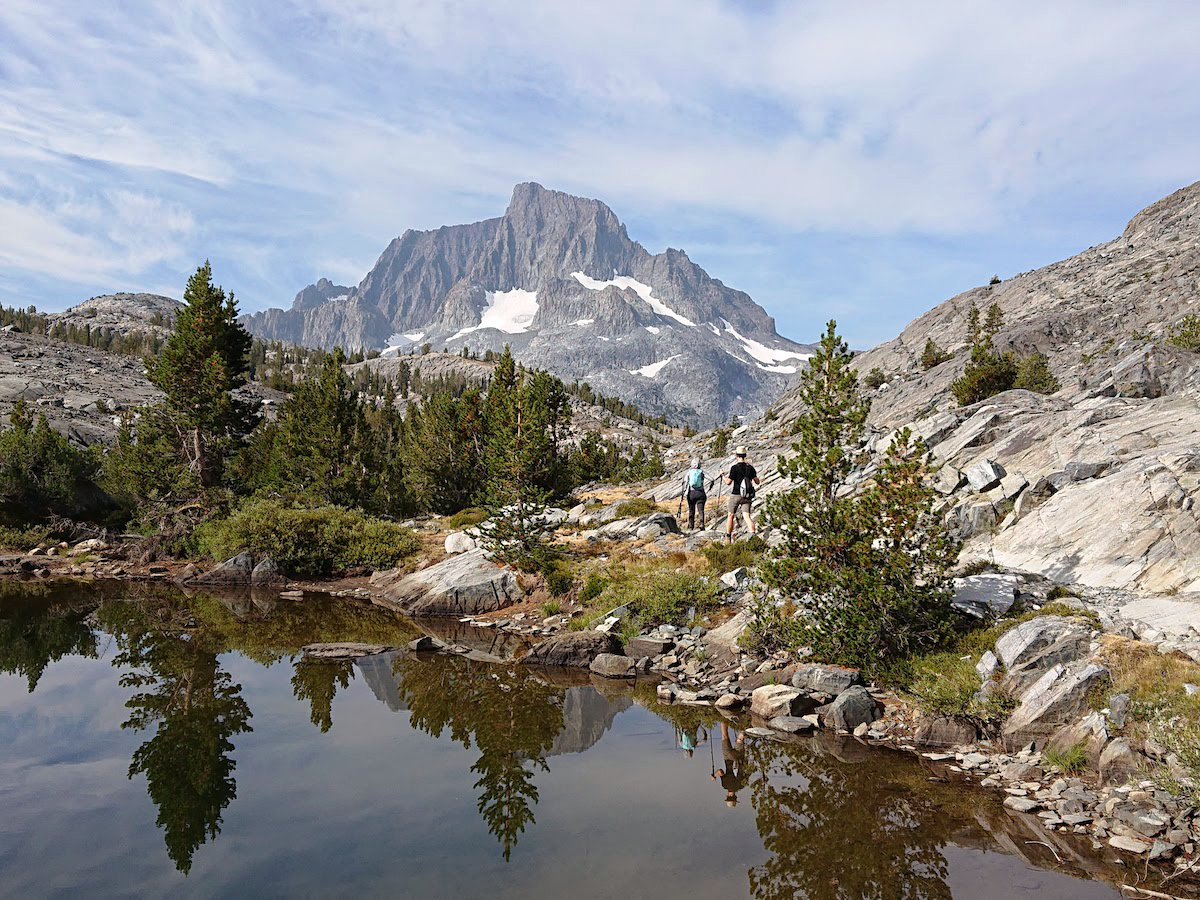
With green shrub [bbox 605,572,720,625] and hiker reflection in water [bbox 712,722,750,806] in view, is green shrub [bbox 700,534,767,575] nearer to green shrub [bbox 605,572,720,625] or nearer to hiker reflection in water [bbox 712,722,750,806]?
green shrub [bbox 605,572,720,625]

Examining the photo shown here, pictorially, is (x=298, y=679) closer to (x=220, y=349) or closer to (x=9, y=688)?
(x=9, y=688)

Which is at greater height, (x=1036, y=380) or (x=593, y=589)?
(x=1036, y=380)

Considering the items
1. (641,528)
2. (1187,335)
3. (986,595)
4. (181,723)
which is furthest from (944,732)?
(1187,335)

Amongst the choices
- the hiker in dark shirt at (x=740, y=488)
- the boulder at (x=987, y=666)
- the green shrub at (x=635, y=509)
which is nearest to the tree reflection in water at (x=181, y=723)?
the boulder at (x=987, y=666)

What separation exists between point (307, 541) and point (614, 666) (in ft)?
75.7

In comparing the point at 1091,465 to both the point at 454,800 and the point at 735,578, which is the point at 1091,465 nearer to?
the point at 735,578

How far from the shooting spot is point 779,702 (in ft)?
54.0

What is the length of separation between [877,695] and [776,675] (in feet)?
8.42

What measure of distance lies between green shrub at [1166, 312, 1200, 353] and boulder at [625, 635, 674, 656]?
33829mm

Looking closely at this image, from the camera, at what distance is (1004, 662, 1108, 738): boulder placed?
42.8 ft

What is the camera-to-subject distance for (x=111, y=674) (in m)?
21.0

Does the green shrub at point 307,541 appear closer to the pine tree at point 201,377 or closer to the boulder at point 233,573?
the boulder at point 233,573

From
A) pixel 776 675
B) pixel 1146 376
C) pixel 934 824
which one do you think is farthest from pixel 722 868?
pixel 1146 376

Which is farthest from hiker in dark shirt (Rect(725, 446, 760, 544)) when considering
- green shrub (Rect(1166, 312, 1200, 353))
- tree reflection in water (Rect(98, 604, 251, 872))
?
green shrub (Rect(1166, 312, 1200, 353))
